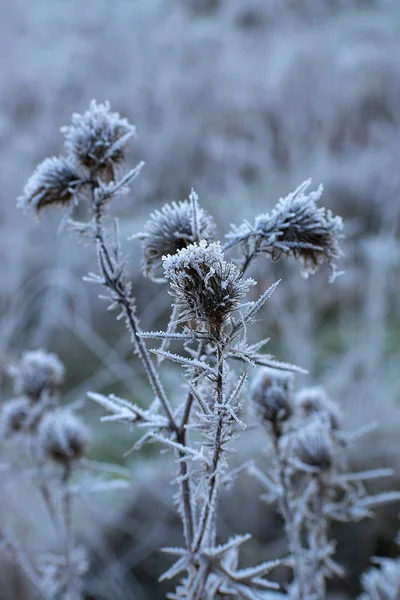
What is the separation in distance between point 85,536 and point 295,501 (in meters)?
1.07

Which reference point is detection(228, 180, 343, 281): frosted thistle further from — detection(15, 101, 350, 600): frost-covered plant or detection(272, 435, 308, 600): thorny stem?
detection(272, 435, 308, 600): thorny stem

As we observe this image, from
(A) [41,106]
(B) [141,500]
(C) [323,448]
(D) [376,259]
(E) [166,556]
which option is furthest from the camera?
(A) [41,106]

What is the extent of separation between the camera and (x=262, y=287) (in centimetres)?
189

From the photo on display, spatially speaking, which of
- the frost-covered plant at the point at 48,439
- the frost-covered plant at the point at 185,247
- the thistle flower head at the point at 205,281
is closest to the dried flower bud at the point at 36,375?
the frost-covered plant at the point at 48,439

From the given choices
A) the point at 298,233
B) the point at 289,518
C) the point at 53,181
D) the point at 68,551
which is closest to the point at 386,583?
the point at 289,518

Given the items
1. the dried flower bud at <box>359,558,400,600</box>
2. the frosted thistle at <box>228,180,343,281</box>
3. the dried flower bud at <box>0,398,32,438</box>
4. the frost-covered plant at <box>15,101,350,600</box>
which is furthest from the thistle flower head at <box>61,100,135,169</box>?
the dried flower bud at <box>359,558,400,600</box>

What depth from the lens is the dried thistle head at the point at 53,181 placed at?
397 millimetres

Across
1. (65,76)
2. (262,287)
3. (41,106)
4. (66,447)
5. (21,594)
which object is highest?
(65,76)

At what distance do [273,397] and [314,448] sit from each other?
3.4 inches

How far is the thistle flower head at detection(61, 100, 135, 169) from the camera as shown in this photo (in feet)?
1.28

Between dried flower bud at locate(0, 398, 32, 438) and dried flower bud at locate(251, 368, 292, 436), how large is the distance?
0.31 meters

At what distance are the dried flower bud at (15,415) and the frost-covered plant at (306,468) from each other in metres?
0.31

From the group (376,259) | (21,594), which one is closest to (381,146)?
→ (376,259)

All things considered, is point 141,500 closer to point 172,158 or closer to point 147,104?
point 172,158
